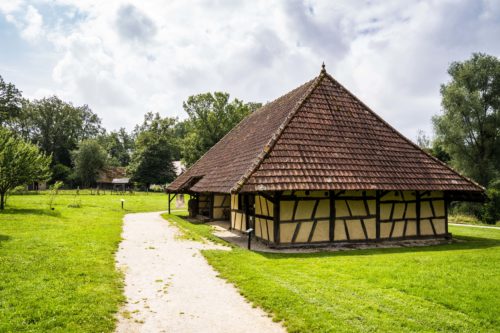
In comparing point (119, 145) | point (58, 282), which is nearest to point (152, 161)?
point (119, 145)

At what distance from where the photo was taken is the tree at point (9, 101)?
173ft

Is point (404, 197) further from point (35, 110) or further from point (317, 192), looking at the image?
point (35, 110)

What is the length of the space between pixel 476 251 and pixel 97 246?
12.6 meters

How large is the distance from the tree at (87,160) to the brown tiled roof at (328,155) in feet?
170

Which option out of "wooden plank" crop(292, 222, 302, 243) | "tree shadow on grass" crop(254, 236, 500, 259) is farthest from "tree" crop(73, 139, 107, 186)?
"tree shadow on grass" crop(254, 236, 500, 259)

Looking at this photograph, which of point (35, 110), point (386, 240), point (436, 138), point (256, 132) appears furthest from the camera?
point (35, 110)

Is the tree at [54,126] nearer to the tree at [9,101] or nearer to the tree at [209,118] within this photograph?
the tree at [9,101]

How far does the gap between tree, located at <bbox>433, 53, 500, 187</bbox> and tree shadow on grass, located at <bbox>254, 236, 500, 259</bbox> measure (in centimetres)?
1993

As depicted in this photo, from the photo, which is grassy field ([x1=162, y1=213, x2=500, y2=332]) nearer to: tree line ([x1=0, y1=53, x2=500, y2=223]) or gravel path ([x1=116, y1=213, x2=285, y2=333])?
gravel path ([x1=116, y1=213, x2=285, y2=333])

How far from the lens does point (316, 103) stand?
51.2ft

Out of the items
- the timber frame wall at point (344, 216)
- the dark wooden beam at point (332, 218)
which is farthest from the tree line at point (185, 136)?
the dark wooden beam at point (332, 218)

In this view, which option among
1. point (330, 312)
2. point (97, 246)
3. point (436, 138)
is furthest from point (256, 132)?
point (436, 138)

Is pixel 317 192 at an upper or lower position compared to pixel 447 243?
upper

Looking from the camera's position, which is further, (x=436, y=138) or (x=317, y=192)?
(x=436, y=138)
